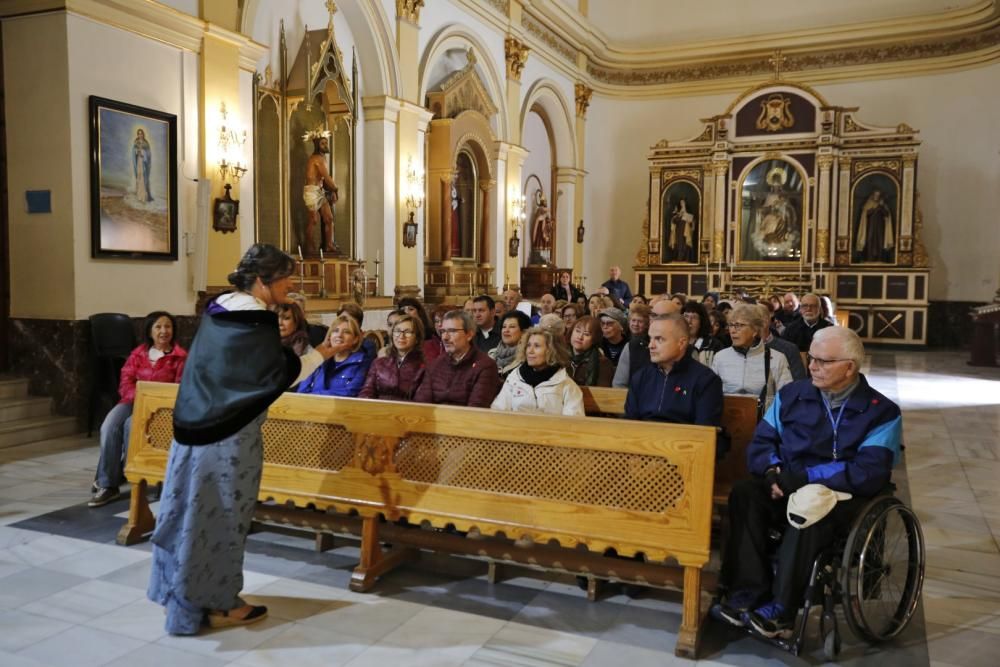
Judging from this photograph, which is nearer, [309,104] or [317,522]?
[317,522]

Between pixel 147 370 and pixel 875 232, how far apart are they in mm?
15649

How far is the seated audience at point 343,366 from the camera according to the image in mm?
4742

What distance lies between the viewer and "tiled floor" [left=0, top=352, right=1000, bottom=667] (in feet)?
9.99

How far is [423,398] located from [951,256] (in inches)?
634

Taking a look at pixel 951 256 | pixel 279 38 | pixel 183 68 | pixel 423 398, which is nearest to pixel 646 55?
pixel 951 256

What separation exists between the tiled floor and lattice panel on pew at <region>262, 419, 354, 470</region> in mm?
528

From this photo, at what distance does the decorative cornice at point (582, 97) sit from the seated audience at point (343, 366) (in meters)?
14.3

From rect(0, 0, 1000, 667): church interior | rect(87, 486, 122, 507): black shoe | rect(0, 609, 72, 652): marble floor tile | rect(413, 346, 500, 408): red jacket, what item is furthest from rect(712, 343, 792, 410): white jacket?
rect(87, 486, 122, 507): black shoe

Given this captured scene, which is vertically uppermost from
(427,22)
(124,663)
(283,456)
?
(427,22)

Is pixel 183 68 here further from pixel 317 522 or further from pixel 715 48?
pixel 715 48

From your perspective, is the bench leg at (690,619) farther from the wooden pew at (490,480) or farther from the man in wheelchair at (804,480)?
the man in wheelchair at (804,480)

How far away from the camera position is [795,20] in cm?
1864

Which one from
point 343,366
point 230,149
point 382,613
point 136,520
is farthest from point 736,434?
point 230,149

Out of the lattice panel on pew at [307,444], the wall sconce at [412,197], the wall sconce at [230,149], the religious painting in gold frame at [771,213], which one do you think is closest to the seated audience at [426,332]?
the lattice panel on pew at [307,444]
